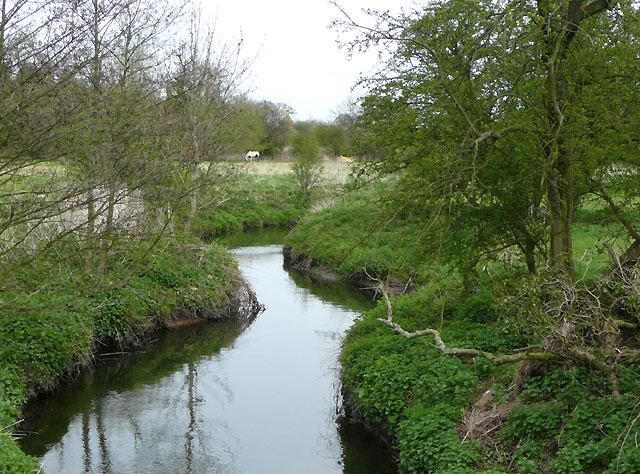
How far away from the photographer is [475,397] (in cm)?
905

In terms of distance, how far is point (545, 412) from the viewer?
799 cm

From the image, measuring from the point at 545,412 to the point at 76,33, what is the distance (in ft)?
23.0

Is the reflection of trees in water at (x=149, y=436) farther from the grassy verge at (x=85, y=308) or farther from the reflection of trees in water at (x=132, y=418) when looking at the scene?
the grassy verge at (x=85, y=308)

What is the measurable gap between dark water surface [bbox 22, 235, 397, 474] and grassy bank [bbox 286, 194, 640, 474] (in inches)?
35.5

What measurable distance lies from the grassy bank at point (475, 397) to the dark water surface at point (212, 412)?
902 millimetres

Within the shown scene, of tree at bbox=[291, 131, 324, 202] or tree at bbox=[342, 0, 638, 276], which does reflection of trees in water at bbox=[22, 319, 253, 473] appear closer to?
tree at bbox=[342, 0, 638, 276]

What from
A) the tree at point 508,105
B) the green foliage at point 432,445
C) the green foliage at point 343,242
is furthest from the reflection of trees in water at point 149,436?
the green foliage at point 343,242

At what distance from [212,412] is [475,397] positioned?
188 inches

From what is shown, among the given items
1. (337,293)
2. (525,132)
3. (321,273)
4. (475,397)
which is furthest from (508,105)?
(321,273)

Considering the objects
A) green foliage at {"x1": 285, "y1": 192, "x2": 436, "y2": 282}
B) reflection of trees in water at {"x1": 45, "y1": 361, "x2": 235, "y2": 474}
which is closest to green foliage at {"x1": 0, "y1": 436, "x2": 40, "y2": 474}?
Result: reflection of trees in water at {"x1": 45, "y1": 361, "x2": 235, "y2": 474}

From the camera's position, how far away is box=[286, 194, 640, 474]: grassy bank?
7426 mm

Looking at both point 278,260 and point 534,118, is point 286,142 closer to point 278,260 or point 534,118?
point 278,260

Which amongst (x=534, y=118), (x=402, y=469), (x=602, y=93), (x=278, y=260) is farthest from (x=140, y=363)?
(x=278, y=260)

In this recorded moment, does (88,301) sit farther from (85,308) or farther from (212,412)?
(212,412)
